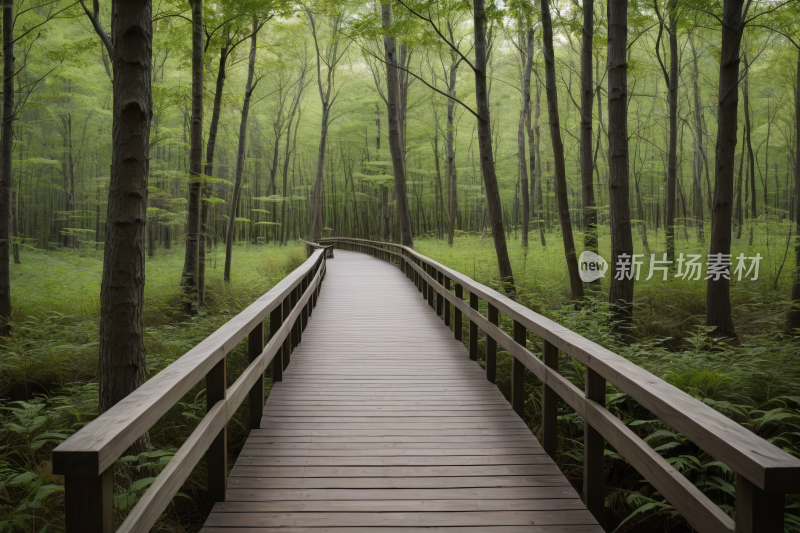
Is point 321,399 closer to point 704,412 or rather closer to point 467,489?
point 467,489

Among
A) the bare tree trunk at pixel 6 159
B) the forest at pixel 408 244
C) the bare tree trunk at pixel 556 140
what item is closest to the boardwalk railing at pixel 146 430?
the forest at pixel 408 244

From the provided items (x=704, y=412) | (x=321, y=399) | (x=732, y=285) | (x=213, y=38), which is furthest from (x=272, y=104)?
(x=704, y=412)

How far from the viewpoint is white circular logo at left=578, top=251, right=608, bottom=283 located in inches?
427

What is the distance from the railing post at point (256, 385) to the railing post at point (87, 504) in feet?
7.12

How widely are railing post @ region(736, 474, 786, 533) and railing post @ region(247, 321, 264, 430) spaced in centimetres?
304

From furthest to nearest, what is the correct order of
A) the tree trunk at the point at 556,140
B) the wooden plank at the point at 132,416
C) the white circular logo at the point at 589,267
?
the white circular logo at the point at 589,267 → the tree trunk at the point at 556,140 → the wooden plank at the point at 132,416

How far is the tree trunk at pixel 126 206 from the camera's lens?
11.6 feet

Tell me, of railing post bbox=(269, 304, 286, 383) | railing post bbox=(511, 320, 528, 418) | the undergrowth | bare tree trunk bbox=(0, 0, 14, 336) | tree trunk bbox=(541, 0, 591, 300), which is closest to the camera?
the undergrowth

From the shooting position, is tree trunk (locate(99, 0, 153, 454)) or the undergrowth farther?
tree trunk (locate(99, 0, 153, 454))

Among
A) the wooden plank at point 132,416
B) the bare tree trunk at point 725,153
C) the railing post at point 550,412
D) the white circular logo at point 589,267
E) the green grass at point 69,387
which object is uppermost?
the bare tree trunk at point 725,153

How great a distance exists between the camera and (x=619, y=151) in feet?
23.3

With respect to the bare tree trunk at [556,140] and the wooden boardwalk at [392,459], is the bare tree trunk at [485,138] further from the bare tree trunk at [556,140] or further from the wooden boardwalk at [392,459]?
the wooden boardwalk at [392,459]

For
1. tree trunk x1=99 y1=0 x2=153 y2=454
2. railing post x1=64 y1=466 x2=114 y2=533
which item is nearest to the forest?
tree trunk x1=99 y1=0 x2=153 y2=454

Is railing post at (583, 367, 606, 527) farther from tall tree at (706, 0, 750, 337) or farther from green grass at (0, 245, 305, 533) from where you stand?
tall tree at (706, 0, 750, 337)
